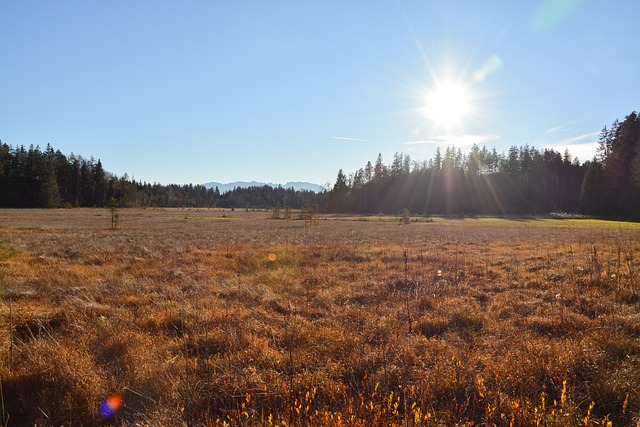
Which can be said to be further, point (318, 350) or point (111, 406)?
point (318, 350)

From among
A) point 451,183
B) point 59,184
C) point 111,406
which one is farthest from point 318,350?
point 59,184

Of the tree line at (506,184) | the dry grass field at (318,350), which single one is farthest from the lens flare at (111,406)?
the tree line at (506,184)

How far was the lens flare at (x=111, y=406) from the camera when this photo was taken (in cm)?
343

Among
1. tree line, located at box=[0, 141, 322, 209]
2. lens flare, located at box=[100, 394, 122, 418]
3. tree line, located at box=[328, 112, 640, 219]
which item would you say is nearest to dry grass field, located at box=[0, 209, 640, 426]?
lens flare, located at box=[100, 394, 122, 418]

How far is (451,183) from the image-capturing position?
315ft

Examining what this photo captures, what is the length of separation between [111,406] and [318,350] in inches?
106

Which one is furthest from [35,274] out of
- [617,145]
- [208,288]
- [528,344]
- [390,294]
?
[617,145]

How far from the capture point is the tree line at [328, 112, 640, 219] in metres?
59.6

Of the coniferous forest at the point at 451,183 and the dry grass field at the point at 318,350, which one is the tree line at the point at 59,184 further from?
the dry grass field at the point at 318,350

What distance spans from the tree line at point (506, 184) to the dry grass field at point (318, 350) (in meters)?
69.1

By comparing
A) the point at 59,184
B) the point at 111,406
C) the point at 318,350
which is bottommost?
the point at 111,406

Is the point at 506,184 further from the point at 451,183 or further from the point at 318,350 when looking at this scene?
the point at 318,350

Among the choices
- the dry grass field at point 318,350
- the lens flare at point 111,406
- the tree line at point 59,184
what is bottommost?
the lens flare at point 111,406

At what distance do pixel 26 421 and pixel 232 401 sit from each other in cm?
221
